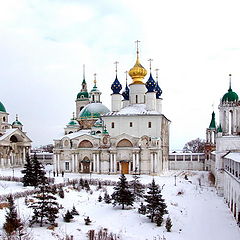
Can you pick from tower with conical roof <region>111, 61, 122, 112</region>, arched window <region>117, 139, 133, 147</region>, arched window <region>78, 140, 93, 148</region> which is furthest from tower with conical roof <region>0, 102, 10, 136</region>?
arched window <region>117, 139, 133, 147</region>

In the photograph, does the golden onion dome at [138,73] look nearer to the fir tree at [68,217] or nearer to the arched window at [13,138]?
the arched window at [13,138]

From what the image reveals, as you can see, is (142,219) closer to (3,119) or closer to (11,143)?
(11,143)

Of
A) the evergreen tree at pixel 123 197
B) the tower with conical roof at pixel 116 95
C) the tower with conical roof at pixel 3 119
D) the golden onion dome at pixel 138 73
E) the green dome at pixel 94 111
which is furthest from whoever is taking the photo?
the tower with conical roof at pixel 3 119

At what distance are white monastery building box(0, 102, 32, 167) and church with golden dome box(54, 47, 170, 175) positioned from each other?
29.7ft

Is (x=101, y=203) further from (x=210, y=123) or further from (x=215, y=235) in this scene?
(x=210, y=123)

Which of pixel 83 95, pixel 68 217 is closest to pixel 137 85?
pixel 83 95

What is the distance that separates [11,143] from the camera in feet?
154

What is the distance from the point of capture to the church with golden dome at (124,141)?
37.4 m

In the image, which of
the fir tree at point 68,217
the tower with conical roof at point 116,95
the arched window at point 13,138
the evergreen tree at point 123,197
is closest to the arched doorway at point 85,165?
the tower with conical roof at point 116,95

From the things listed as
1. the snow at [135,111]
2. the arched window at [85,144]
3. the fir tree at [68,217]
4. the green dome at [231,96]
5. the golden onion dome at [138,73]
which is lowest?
the fir tree at [68,217]

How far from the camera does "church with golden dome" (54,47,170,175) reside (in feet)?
123

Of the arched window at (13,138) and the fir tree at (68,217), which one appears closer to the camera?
the fir tree at (68,217)

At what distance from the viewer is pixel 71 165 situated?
131ft

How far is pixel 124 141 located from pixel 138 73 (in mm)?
10737
